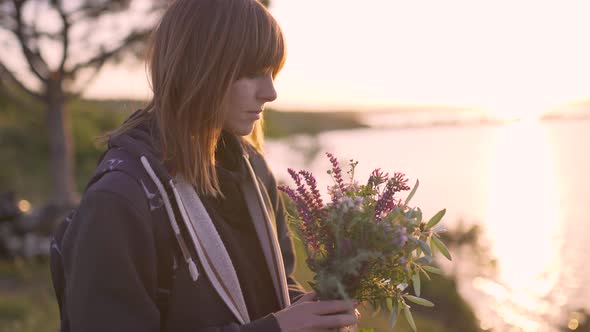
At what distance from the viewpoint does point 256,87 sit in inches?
81.9

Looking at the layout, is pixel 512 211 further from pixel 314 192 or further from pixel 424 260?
pixel 314 192

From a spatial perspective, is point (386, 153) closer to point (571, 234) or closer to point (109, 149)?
point (571, 234)

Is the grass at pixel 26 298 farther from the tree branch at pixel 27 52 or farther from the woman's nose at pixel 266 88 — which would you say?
the woman's nose at pixel 266 88

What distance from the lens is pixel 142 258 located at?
1844mm

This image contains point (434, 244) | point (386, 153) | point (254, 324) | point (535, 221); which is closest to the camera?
point (254, 324)

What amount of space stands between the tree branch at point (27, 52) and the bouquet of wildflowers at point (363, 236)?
26.5ft

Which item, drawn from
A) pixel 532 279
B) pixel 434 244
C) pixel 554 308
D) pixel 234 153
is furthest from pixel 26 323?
pixel 532 279

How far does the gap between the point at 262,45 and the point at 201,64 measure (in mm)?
198

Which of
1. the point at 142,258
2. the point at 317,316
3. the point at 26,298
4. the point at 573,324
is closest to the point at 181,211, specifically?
the point at 142,258

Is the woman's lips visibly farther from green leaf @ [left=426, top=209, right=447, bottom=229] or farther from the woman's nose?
green leaf @ [left=426, top=209, right=447, bottom=229]

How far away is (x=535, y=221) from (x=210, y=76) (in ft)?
42.0

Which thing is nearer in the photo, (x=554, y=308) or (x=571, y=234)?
(x=554, y=308)

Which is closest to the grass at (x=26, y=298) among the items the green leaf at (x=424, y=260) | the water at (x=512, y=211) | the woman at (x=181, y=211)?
the water at (x=512, y=211)

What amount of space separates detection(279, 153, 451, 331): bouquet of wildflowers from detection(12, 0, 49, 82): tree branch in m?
8.09
